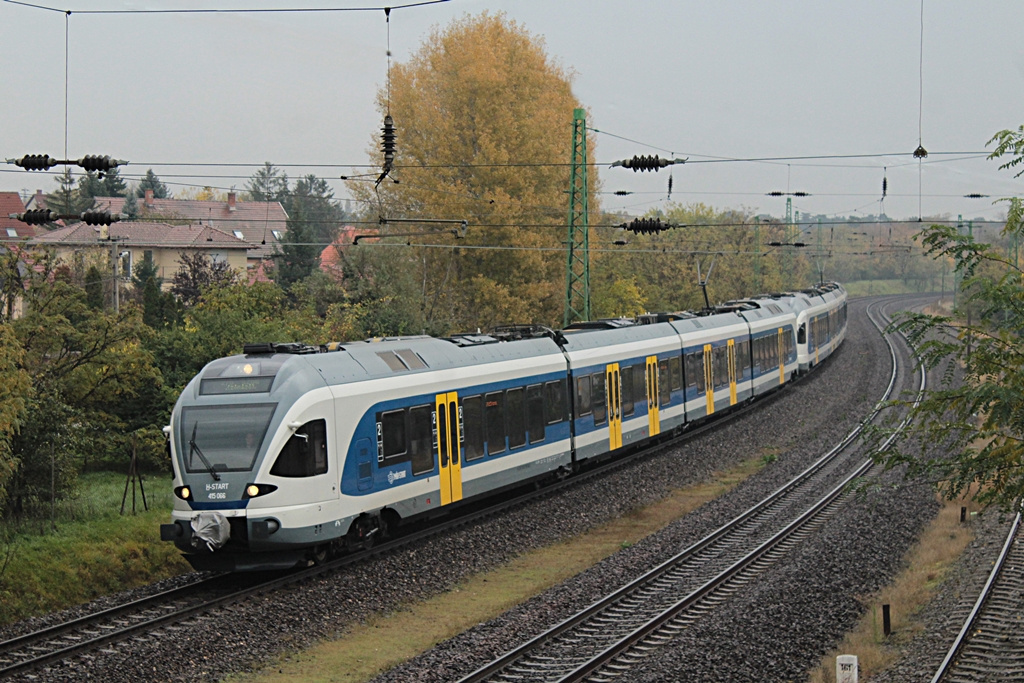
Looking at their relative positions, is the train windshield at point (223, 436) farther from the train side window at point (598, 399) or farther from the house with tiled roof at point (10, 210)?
the house with tiled roof at point (10, 210)

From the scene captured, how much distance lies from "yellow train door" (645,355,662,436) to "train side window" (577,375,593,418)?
11.3 feet

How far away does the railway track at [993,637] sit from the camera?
11.2 m

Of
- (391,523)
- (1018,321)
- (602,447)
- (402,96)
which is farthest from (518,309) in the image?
(1018,321)

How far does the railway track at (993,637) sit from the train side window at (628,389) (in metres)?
9.89

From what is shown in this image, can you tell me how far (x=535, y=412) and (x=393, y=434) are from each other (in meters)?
5.00

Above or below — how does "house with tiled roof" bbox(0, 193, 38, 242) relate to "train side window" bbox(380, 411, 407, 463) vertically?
above

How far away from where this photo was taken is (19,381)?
14406 millimetres

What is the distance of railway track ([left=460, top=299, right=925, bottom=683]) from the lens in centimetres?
1140

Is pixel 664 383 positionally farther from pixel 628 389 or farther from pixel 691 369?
pixel 628 389

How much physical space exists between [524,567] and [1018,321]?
8599 millimetres

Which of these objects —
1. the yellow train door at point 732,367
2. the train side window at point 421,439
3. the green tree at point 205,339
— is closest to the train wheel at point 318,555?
the train side window at point 421,439

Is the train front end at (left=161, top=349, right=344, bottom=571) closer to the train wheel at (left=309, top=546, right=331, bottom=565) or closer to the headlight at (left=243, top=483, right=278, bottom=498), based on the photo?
the headlight at (left=243, top=483, right=278, bottom=498)

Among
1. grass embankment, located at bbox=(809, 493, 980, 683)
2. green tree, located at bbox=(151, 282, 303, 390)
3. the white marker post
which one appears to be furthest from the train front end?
green tree, located at bbox=(151, 282, 303, 390)

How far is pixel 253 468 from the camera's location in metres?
13.5
